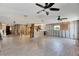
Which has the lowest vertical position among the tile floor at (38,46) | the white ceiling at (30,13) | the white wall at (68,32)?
the tile floor at (38,46)

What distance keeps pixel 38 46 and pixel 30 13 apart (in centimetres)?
63

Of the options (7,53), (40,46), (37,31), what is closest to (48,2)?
(37,31)

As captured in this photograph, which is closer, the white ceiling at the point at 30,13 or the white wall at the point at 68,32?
the white ceiling at the point at 30,13

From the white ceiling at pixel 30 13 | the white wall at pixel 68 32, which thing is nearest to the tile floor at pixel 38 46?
the white wall at pixel 68 32

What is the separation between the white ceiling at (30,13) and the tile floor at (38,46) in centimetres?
33

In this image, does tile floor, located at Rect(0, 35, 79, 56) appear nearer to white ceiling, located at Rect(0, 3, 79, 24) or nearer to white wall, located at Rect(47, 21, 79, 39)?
white wall, located at Rect(47, 21, 79, 39)

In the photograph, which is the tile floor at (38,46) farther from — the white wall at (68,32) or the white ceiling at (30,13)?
the white ceiling at (30,13)

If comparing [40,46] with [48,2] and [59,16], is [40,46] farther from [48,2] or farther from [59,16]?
[48,2]

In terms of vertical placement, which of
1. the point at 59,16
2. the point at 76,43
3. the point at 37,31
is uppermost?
the point at 59,16

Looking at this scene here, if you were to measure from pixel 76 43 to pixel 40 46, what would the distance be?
662 mm

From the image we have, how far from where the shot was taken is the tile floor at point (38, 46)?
2812 mm

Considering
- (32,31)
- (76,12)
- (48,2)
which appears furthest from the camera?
(32,31)

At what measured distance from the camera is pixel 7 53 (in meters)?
2.81

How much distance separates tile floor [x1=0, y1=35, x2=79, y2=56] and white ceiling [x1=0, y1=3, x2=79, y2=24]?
1.10 feet
